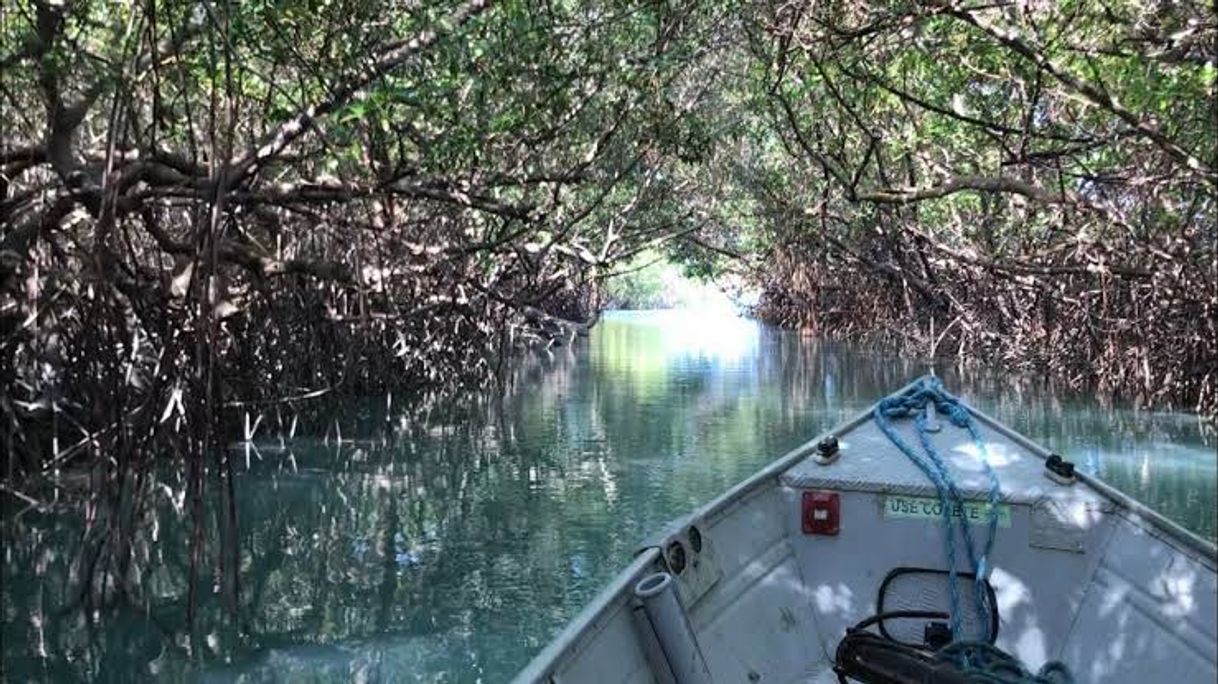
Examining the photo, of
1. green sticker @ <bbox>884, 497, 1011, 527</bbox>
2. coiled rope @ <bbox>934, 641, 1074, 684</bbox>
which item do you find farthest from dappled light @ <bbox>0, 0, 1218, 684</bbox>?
coiled rope @ <bbox>934, 641, 1074, 684</bbox>

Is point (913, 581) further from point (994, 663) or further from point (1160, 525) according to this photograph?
point (1160, 525)

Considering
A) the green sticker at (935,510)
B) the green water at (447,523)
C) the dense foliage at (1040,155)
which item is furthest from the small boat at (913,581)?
the dense foliage at (1040,155)

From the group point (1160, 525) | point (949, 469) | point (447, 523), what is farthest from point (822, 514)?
point (447, 523)

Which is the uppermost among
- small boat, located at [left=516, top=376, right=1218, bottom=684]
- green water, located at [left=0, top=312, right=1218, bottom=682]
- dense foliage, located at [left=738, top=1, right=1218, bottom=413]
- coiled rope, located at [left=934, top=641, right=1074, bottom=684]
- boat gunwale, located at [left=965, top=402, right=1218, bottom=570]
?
dense foliage, located at [left=738, top=1, right=1218, bottom=413]

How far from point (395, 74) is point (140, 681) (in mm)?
3829

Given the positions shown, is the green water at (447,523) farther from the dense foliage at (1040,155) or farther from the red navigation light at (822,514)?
the red navigation light at (822,514)

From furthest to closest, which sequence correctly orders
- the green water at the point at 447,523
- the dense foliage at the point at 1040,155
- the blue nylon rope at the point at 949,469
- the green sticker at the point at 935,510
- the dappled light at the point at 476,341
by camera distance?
the dense foliage at the point at 1040,155 < the green water at the point at 447,523 < the dappled light at the point at 476,341 < the green sticker at the point at 935,510 < the blue nylon rope at the point at 949,469

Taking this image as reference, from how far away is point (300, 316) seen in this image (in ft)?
30.3

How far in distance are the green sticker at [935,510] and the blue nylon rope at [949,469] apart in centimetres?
2

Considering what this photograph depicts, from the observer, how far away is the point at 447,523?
7359 millimetres

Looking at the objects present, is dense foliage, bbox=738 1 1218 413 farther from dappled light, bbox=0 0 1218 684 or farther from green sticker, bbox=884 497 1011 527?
green sticker, bbox=884 497 1011 527

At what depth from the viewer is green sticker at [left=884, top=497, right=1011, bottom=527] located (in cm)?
383

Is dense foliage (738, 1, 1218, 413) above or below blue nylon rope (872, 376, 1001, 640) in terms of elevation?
above

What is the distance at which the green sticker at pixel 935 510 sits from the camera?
3.83m
